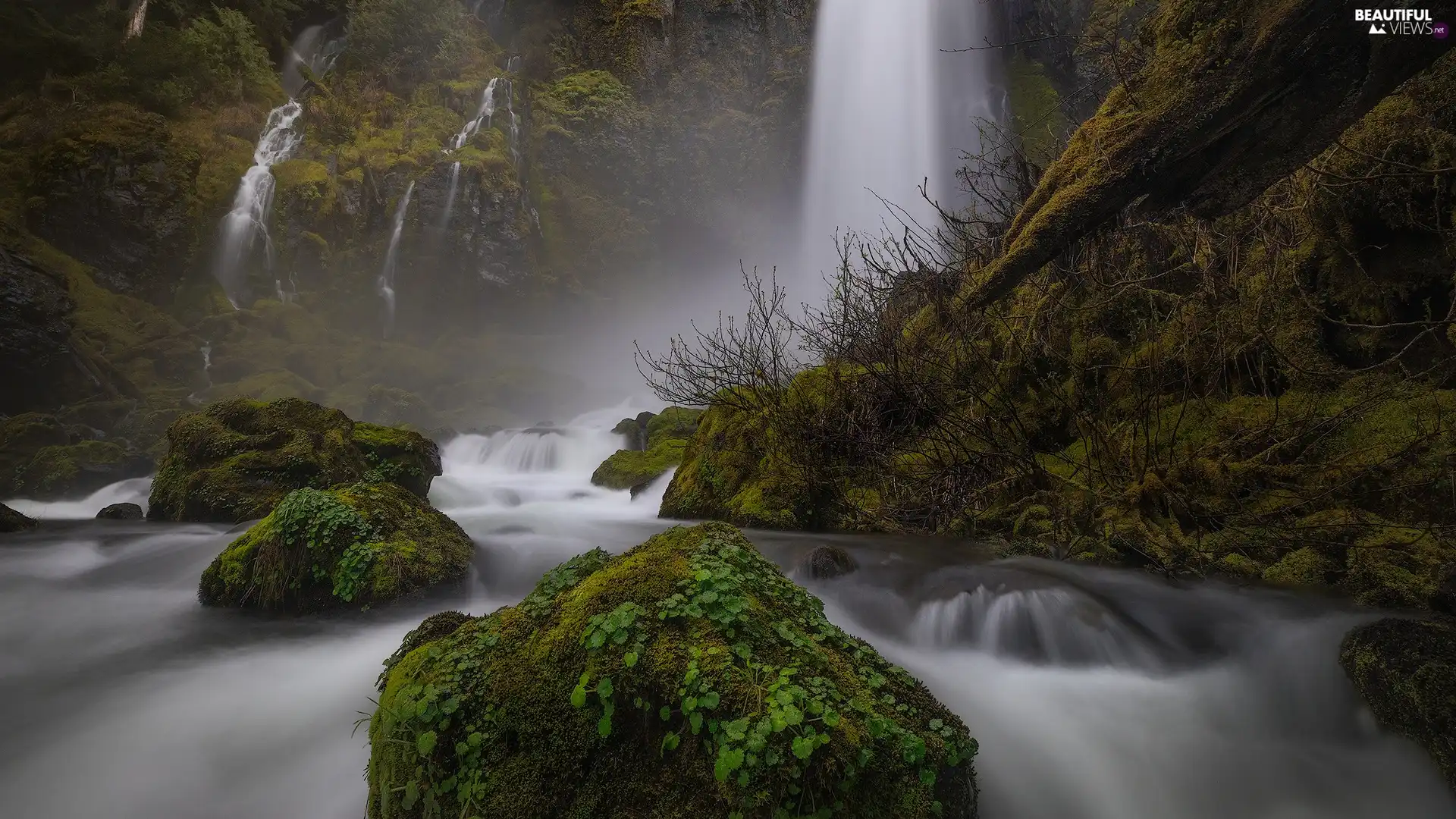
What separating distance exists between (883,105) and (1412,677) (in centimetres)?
3910

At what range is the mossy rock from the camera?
8768 mm

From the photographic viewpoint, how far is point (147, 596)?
609 centimetres

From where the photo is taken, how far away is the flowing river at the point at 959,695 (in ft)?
9.75

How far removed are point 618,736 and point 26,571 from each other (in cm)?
850

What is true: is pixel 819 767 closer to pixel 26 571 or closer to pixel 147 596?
pixel 147 596

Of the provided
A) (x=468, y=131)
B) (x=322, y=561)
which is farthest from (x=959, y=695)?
(x=468, y=131)

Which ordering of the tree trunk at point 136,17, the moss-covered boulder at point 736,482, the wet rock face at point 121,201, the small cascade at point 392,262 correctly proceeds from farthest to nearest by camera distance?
1. the small cascade at point 392,262
2. the tree trunk at point 136,17
3. the wet rock face at point 121,201
4. the moss-covered boulder at point 736,482

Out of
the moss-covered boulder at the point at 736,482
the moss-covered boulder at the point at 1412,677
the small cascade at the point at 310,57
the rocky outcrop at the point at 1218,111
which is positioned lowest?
the moss-covered boulder at the point at 1412,677

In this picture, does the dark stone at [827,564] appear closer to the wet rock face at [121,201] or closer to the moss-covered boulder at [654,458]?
the moss-covered boulder at [654,458]

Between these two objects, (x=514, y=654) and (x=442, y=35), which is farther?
(x=442, y=35)

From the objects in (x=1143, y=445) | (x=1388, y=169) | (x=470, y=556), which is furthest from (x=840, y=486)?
(x=1388, y=169)

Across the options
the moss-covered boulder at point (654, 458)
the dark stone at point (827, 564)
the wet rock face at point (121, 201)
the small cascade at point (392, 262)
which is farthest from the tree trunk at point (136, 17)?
the dark stone at point (827, 564)

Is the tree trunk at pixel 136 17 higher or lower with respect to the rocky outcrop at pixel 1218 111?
higher

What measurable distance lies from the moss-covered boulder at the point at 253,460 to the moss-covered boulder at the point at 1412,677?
32.7 feet
